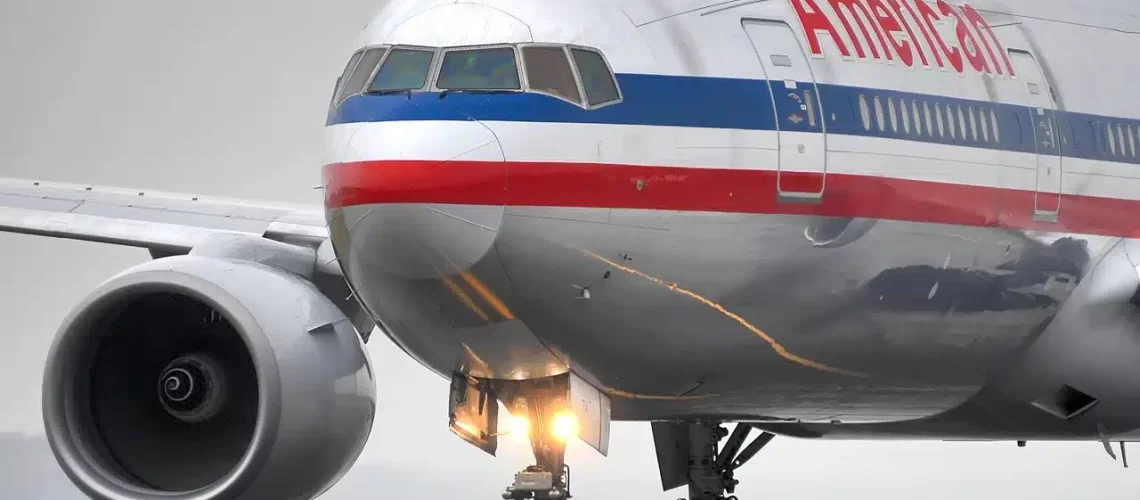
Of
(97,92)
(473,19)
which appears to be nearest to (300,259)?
(473,19)

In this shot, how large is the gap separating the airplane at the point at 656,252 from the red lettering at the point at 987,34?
1.1 inches

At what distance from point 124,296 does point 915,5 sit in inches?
189

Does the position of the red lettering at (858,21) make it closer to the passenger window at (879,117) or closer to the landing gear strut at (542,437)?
the passenger window at (879,117)

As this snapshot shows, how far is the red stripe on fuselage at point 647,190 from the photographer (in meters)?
10.3

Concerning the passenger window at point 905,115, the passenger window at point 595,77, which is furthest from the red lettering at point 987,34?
the passenger window at point 595,77

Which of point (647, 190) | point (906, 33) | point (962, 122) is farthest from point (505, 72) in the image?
point (962, 122)

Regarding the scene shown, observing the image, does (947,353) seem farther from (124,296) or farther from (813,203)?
(124,296)

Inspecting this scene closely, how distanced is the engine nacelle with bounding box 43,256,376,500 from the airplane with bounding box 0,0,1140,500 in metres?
0.02

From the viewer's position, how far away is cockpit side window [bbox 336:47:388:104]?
432 inches

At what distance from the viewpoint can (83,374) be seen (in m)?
13.1

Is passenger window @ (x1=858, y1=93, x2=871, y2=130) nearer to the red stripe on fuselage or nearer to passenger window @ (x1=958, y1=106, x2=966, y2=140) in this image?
the red stripe on fuselage

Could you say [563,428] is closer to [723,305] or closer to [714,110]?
[723,305]

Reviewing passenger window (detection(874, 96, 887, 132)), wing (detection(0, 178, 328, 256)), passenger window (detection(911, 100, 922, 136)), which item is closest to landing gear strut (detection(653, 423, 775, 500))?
wing (detection(0, 178, 328, 256))

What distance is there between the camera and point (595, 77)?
10.7m
